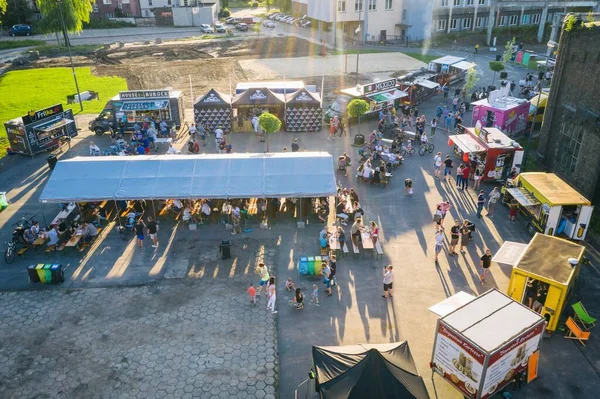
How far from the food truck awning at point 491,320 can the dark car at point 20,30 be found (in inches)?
3145

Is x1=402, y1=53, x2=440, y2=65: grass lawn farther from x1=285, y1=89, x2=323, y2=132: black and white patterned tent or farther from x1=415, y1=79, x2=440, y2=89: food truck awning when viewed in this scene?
x1=285, y1=89, x2=323, y2=132: black and white patterned tent

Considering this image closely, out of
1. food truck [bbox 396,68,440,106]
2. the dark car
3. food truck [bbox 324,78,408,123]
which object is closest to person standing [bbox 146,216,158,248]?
food truck [bbox 324,78,408,123]

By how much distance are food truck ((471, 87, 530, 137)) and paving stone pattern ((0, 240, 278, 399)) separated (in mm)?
22048

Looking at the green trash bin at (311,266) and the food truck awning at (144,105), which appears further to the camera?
the food truck awning at (144,105)

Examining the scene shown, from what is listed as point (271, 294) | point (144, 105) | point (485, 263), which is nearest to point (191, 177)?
point (271, 294)

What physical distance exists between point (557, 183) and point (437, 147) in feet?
35.4

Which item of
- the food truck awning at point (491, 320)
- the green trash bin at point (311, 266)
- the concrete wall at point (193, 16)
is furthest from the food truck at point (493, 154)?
the concrete wall at point (193, 16)

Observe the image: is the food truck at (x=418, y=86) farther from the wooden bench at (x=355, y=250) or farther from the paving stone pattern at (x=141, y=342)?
the paving stone pattern at (x=141, y=342)

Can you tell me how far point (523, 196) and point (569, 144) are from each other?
6137 mm

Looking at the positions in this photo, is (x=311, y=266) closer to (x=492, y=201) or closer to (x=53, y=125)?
(x=492, y=201)

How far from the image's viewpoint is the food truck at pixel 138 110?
111 ft

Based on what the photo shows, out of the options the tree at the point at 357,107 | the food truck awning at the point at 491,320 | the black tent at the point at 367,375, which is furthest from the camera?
the tree at the point at 357,107

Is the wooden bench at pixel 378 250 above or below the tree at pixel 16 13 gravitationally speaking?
below

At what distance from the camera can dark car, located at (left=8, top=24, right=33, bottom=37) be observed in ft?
234
